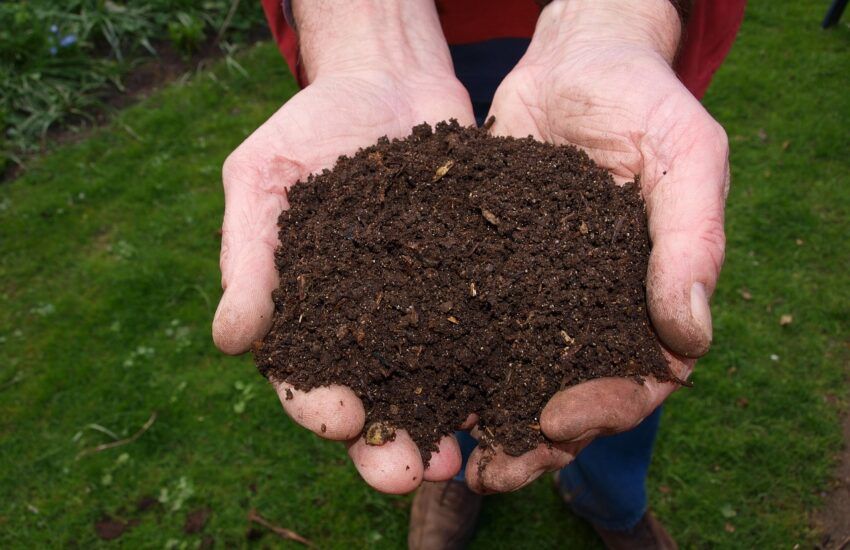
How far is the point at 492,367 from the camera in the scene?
6.04 feet

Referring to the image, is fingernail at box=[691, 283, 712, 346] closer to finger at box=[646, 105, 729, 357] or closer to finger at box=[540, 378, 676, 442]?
finger at box=[646, 105, 729, 357]

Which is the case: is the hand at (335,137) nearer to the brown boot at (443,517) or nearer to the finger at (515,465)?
the finger at (515,465)

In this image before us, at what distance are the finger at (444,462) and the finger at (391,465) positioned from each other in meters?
0.05

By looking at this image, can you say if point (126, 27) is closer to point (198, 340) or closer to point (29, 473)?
point (198, 340)

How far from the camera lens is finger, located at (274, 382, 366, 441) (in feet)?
5.75

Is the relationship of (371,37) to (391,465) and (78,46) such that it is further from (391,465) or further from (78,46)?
(78,46)

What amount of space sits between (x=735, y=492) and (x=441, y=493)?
1427 millimetres

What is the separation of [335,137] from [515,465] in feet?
4.20

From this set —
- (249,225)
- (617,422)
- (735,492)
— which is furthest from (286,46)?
(735,492)

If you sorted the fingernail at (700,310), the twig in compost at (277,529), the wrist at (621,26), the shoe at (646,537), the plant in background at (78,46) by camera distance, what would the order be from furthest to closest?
the plant in background at (78,46), the twig in compost at (277,529), the shoe at (646,537), the wrist at (621,26), the fingernail at (700,310)

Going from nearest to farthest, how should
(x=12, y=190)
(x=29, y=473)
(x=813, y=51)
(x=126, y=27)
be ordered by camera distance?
(x=29, y=473), (x=12, y=190), (x=813, y=51), (x=126, y=27)

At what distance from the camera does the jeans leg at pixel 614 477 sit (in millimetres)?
2715

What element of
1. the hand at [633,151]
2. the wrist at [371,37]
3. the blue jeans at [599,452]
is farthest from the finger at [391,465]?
the wrist at [371,37]

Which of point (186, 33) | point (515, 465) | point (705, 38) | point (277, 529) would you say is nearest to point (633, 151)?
point (705, 38)
